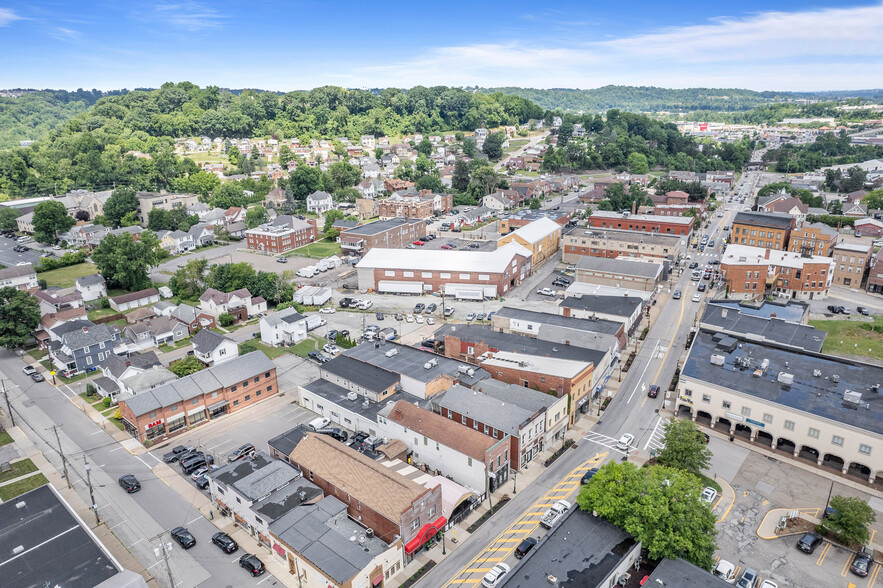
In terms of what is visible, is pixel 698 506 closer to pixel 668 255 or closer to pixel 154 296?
pixel 668 255

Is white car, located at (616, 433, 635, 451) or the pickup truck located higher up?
the pickup truck

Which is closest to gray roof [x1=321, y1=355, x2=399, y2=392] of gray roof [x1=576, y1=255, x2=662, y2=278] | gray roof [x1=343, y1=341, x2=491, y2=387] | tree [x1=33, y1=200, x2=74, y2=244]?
gray roof [x1=343, y1=341, x2=491, y2=387]

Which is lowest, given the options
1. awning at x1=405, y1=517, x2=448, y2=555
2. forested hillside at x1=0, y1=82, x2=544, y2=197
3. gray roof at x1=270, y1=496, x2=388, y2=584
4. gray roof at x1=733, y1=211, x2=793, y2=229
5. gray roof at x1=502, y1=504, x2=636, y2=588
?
awning at x1=405, y1=517, x2=448, y2=555

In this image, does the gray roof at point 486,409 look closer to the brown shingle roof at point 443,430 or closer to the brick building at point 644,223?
the brown shingle roof at point 443,430

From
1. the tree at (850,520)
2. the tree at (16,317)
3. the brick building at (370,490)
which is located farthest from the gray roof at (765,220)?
the tree at (16,317)

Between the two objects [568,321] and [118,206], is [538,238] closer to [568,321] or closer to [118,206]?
[568,321]

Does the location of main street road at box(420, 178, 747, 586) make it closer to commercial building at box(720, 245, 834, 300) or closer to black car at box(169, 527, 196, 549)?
commercial building at box(720, 245, 834, 300)

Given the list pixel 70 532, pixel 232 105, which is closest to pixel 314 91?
pixel 232 105
